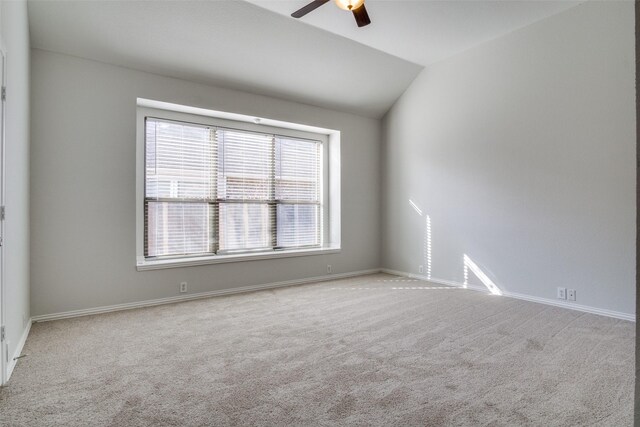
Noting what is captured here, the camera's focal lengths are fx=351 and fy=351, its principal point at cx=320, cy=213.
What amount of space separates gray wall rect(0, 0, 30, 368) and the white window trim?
43.8 inches

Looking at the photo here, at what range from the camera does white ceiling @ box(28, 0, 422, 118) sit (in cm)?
333

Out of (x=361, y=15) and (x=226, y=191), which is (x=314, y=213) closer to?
(x=226, y=191)

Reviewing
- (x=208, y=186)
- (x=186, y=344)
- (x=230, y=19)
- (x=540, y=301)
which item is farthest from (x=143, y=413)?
(x=540, y=301)

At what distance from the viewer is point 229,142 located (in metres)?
4.92

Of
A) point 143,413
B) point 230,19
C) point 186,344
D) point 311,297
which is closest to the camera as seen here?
point 143,413

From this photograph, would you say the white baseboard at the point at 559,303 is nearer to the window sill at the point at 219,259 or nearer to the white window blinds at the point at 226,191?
the window sill at the point at 219,259

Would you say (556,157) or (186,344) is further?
(556,157)

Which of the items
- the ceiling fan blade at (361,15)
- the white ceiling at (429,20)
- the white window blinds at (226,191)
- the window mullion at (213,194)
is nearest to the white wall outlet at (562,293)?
the white ceiling at (429,20)

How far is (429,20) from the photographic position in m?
4.03

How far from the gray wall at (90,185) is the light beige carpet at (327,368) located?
0.36 metres

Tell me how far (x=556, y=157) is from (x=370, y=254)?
121 inches

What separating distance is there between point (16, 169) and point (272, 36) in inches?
109

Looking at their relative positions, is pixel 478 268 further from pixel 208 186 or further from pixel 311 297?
pixel 208 186

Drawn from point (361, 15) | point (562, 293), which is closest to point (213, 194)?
point (361, 15)
